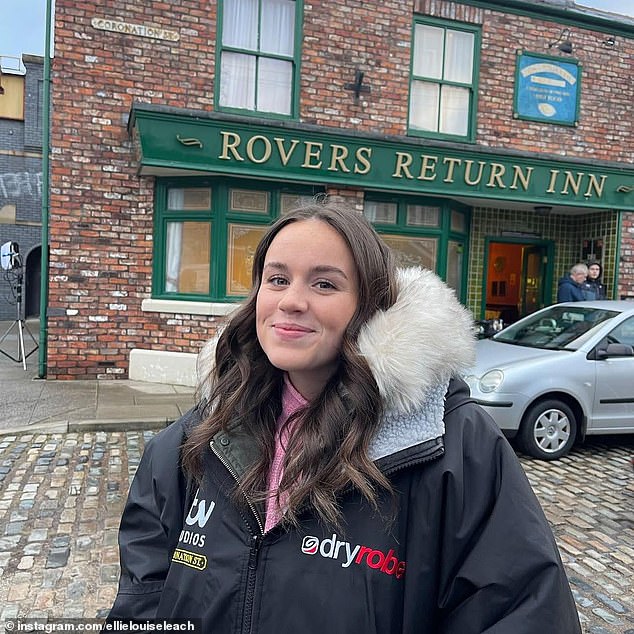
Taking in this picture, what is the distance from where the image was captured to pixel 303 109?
8.63m

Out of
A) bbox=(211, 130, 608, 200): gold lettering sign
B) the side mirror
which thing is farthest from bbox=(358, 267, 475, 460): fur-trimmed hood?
bbox=(211, 130, 608, 200): gold lettering sign

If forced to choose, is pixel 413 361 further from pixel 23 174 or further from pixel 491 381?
pixel 23 174

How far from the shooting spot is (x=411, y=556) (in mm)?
1330

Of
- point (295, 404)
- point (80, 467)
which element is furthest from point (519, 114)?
point (295, 404)

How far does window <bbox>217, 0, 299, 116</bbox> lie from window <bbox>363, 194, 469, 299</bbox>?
6.49ft

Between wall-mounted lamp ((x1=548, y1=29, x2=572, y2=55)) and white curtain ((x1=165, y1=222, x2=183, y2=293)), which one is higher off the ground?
wall-mounted lamp ((x1=548, y1=29, x2=572, y2=55))

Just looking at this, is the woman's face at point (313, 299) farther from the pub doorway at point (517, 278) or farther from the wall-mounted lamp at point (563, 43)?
the wall-mounted lamp at point (563, 43)

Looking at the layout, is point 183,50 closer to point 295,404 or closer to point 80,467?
point 80,467

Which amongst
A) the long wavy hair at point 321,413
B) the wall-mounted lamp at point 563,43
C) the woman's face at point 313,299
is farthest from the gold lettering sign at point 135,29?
the woman's face at point 313,299

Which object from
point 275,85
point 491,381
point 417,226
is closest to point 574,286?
point 417,226

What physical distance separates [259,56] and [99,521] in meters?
6.79

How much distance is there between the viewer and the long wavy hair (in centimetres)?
140

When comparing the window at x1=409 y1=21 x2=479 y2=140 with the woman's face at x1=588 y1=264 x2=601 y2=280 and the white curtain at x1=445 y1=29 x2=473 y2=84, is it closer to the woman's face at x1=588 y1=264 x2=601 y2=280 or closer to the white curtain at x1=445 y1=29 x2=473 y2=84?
the white curtain at x1=445 y1=29 x2=473 y2=84

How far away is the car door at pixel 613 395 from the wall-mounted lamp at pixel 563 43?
236 inches
